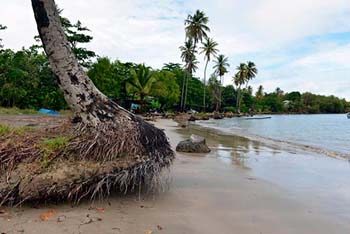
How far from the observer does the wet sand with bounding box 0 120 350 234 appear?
439 centimetres

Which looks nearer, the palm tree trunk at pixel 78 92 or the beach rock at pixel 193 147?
the palm tree trunk at pixel 78 92

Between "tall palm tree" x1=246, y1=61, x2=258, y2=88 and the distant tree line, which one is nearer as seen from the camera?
the distant tree line

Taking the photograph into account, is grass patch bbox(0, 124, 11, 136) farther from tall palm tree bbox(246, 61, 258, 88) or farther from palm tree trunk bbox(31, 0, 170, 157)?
tall palm tree bbox(246, 61, 258, 88)

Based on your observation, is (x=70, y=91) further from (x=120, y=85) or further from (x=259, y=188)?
(x=120, y=85)

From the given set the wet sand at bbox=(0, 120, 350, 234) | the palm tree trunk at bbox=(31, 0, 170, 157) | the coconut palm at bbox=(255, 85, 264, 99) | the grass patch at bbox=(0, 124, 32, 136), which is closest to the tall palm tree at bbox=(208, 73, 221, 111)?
the coconut palm at bbox=(255, 85, 264, 99)

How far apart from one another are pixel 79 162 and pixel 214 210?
2113 millimetres

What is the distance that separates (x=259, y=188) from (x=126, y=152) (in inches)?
114

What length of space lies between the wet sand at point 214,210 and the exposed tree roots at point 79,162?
9.0 inches

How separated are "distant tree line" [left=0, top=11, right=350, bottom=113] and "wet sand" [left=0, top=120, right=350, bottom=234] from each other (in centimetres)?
362

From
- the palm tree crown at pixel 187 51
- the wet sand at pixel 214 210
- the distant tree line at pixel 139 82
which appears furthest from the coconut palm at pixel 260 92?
the wet sand at pixel 214 210

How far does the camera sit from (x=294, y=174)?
893 cm

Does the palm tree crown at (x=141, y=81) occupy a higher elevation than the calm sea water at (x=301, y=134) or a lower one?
higher

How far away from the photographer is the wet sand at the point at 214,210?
439cm

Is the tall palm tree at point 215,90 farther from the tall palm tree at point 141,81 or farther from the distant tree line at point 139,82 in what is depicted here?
the tall palm tree at point 141,81
